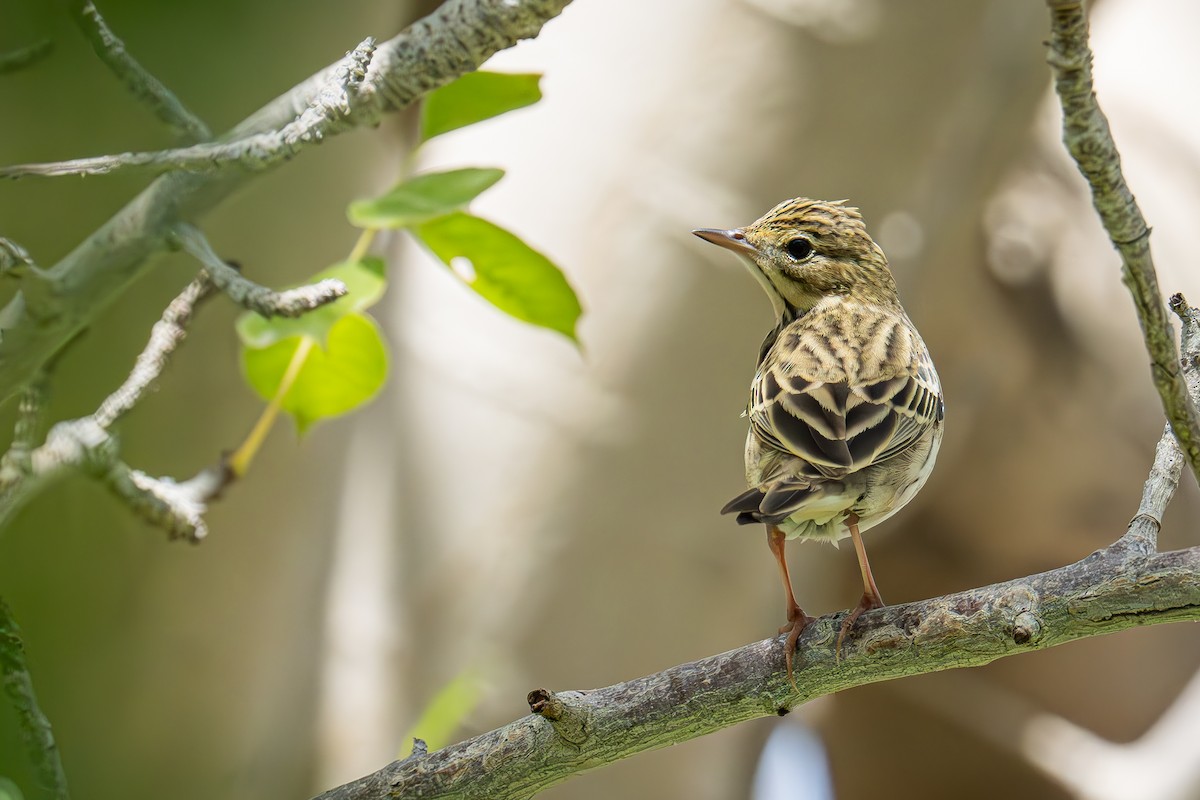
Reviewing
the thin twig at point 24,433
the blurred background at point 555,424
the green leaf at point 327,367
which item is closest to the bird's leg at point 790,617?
the green leaf at point 327,367

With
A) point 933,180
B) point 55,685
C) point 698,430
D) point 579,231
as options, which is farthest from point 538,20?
point 933,180

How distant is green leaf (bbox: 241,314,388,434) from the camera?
1.74 meters

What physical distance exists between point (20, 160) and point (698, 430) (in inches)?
73.9

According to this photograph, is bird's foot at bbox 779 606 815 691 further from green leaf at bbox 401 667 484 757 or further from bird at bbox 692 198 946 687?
green leaf at bbox 401 667 484 757

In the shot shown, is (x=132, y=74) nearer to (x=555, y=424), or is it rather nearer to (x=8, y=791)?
(x=8, y=791)

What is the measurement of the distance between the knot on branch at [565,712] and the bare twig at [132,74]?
2.46 feet

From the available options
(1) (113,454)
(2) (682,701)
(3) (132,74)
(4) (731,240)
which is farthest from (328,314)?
(2) (682,701)

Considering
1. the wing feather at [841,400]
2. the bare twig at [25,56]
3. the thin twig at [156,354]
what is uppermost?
the bare twig at [25,56]

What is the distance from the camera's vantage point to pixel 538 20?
1232 mm

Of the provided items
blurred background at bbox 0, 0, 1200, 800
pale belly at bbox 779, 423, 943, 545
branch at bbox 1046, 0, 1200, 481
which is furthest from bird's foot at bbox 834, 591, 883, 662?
blurred background at bbox 0, 0, 1200, 800

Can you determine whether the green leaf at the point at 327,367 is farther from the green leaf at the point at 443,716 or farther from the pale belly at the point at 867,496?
the pale belly at the point at 867,496

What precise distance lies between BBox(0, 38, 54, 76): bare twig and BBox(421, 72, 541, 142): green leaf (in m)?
0.61

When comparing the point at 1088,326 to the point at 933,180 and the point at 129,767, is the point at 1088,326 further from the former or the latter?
the point at 129,767

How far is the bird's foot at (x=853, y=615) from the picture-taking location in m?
1.20
